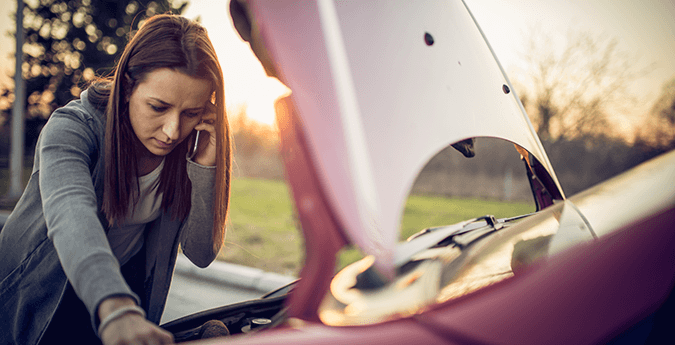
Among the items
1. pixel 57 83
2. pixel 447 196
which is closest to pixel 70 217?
pixel 447 196

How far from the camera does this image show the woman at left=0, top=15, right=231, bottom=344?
1.06 meters

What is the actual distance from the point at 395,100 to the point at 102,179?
42.8 inches

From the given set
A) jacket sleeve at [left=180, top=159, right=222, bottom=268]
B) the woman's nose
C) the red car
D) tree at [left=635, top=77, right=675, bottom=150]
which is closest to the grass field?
jacket sleeve at [left=180, top=159, right=222, bottom=268]

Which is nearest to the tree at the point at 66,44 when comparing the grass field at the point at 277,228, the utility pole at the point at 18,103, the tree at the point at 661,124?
the utility pole at the point at 18,103

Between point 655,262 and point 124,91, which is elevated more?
point 124,91

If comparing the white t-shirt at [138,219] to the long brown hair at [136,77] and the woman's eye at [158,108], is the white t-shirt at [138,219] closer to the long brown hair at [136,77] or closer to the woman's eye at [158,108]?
the long brown hair at [136,77]

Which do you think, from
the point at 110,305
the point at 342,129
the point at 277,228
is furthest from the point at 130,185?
the point at 277,228

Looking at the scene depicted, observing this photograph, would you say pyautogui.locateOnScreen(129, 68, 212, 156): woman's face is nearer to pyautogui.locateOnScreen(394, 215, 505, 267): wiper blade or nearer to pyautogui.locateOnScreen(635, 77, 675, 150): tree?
pyautogui.locateOnScreen(394, 215, 505, 267): wiper blade

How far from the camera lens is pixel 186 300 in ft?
11.7

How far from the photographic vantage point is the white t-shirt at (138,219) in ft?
4.70

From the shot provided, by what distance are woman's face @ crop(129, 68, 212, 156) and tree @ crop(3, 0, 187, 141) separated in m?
9.37

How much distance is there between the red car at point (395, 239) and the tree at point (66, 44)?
10170 millimetres

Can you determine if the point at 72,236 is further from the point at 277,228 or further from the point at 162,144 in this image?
the point at 277,228

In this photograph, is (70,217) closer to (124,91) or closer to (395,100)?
(124,91)
